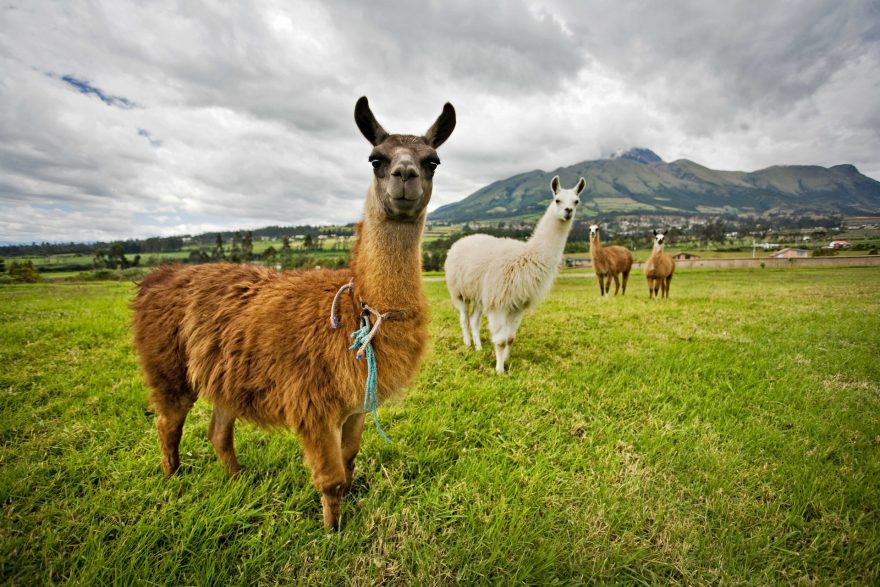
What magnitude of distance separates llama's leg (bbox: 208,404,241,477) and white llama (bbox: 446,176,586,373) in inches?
129

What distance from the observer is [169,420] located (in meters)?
2.55

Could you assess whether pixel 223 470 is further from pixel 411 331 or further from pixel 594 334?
pixel 594 334

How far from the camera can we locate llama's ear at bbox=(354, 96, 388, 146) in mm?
2340

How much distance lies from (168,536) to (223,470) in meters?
0.67

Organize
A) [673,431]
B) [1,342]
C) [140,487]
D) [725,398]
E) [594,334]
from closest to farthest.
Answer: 1. [140,487]
2. [673,431]
3. [725,398]
4. [1,342]
5. [594,334]

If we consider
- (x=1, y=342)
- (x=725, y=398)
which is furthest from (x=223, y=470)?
(x=1, y=342)

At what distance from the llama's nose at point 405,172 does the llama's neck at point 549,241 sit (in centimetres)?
360

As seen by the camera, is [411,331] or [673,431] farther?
[673,431]

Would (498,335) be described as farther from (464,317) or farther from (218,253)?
(218,253)

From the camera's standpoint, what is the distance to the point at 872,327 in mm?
6730

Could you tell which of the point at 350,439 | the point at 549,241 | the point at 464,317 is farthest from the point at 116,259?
the point at 350,439

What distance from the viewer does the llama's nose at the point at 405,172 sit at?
6.66 feet

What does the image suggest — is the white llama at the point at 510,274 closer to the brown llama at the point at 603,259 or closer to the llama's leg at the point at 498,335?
the llama's leg at the point at 498,335

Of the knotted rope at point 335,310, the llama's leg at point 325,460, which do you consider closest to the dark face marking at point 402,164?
the knotted rope at point 335,310
